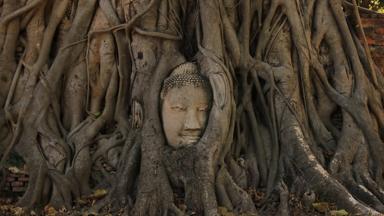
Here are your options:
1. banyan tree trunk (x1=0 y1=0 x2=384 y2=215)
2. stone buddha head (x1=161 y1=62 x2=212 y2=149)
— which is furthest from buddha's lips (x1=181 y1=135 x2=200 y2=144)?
banyan tree trunk (x1=0 y1=0 x2=384 y2=215)

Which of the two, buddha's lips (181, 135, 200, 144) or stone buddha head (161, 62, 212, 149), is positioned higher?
stone buddha head (161, 62, 212, 149)

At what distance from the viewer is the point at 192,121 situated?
450cm

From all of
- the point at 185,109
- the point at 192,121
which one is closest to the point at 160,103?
the point at 185,109

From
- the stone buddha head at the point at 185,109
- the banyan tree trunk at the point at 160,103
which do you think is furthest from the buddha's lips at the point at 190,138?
the banyan tree trunk at the point at 160,103

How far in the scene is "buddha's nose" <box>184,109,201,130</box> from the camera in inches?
177

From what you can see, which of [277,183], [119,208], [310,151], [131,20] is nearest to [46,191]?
[119,208]

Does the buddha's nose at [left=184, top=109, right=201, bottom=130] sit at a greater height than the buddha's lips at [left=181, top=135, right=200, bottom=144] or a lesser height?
greater

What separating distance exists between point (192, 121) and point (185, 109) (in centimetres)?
13

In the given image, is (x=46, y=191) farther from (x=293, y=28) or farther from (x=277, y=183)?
(x=293, y=28)

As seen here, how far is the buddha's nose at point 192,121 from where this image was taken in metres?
4.49

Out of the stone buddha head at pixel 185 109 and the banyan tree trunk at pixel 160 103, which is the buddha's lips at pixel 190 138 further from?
the banyan tree trunk at pixel 160 103

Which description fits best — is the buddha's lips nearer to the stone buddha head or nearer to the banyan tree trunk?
the stone buddha head

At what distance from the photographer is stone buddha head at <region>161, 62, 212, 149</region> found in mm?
4516

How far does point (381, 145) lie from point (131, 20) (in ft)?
8.54
